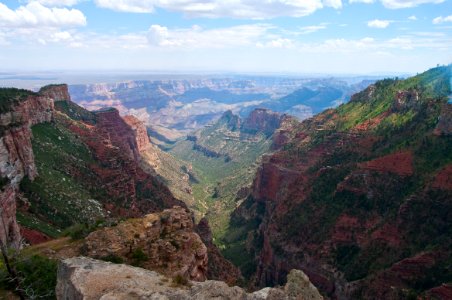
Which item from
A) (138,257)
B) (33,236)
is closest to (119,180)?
(33,236)

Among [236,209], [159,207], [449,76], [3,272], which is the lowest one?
[236,209]

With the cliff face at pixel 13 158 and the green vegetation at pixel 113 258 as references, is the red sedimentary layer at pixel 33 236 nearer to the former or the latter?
the cliff face at pixel 13 158

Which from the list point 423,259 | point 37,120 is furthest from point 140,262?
point 37,120

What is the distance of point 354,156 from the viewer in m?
97.2

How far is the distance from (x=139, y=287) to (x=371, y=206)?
63.2 metres

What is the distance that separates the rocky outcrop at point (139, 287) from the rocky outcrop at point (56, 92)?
102 meters

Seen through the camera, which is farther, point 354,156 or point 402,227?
point 354,156

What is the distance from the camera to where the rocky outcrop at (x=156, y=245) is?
36969 mm

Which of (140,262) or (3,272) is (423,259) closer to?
(140,262)

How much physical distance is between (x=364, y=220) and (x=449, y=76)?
63712mm

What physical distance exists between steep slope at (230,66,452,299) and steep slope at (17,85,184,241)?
30.7 meters

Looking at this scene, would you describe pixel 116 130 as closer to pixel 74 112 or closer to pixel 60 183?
pixel 74 112

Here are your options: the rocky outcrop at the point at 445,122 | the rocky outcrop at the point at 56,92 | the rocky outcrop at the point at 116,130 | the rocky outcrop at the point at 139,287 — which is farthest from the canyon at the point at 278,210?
the rocky outcrop at the point at 116,130

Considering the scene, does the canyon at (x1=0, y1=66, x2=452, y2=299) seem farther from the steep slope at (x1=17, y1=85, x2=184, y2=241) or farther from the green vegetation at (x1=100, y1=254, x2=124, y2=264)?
the steep slope at (x1=17, y1=85, x2=184, y2=241)
